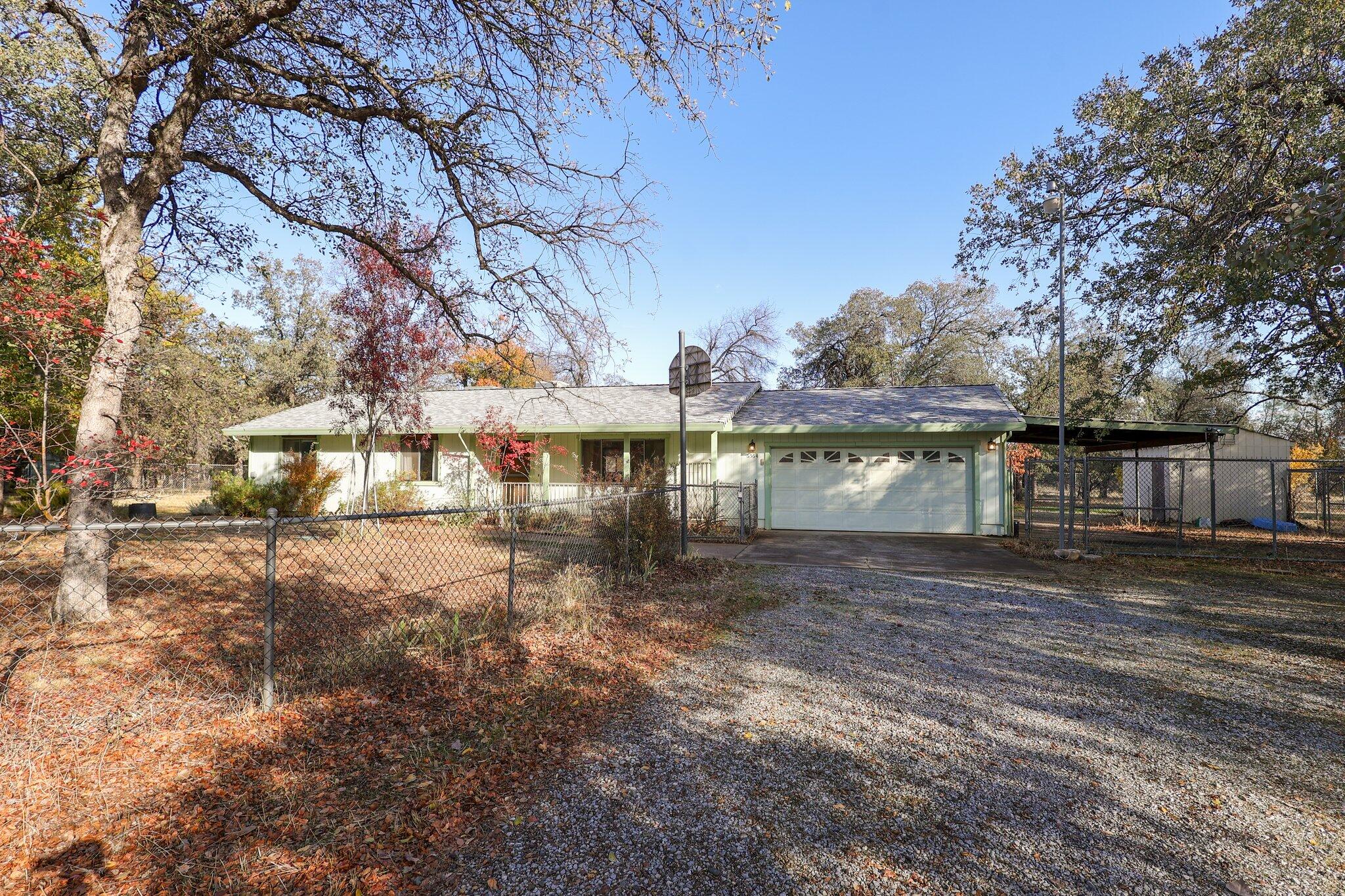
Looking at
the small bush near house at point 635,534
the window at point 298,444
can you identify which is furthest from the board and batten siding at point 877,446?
the window at point 298,444

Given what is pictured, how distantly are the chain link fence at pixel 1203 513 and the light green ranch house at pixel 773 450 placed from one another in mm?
1594

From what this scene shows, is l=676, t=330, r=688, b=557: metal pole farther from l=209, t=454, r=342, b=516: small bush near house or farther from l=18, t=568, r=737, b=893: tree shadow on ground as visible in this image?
l=209, t=454, r=342, b=516: small bush near house

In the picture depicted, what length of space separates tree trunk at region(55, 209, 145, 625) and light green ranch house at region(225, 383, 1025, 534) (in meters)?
7.17

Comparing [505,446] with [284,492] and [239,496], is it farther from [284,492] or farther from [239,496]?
[239,496]

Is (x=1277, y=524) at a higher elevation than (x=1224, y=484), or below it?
below

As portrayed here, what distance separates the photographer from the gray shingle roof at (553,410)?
14773mm

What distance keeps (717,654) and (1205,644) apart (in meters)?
4.59

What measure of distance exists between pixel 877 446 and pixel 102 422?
13.0 meters

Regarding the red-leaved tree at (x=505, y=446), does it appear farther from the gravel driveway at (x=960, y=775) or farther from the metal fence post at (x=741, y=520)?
the gravel driveway at (x=960, y=775)

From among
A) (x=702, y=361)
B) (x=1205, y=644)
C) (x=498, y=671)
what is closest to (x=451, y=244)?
(x=702, y=361)

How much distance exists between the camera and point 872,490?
13930 mm

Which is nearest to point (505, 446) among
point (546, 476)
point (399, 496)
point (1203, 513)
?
point (546, 476)

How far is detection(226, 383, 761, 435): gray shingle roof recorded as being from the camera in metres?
14.8

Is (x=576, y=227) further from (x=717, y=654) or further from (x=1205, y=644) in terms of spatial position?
(x=1205, y=644)
